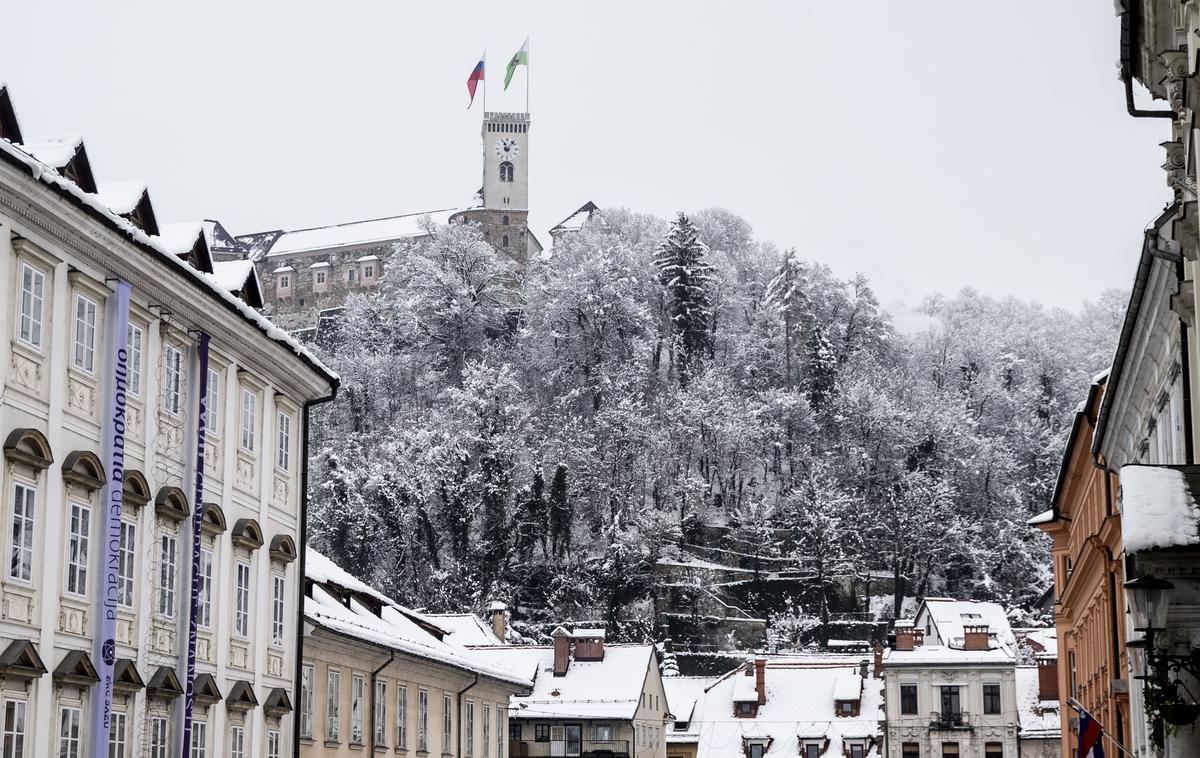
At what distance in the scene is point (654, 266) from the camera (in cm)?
12069

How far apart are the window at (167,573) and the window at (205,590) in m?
0.85

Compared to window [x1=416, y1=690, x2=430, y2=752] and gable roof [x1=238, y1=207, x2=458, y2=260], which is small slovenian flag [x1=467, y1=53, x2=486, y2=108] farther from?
window [x1=416, y1=690, x2=430, y2=752]

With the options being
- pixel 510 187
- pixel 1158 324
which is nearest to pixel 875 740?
pixel 1158 324

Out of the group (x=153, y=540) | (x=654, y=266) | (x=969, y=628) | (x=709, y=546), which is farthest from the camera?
(x=654, y=266)

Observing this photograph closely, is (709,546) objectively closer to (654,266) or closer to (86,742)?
(654,266)

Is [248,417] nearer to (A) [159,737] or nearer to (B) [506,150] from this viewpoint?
(A) [159,737]

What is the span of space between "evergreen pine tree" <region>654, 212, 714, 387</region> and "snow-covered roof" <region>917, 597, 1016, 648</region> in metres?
44.5

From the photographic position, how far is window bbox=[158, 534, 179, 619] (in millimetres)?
23712

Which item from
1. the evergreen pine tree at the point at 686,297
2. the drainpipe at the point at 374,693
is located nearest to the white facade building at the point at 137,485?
the drainpipe at the point at 374,693

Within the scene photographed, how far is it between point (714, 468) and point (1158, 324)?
89976 mm

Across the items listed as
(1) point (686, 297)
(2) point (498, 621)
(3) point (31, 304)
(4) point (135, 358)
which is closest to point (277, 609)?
(4) point (135, 358)

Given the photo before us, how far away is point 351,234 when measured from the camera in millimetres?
144750

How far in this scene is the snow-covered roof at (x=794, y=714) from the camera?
7075 cm

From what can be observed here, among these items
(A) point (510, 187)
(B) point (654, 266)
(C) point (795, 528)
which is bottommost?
(C) point (795, 528)
